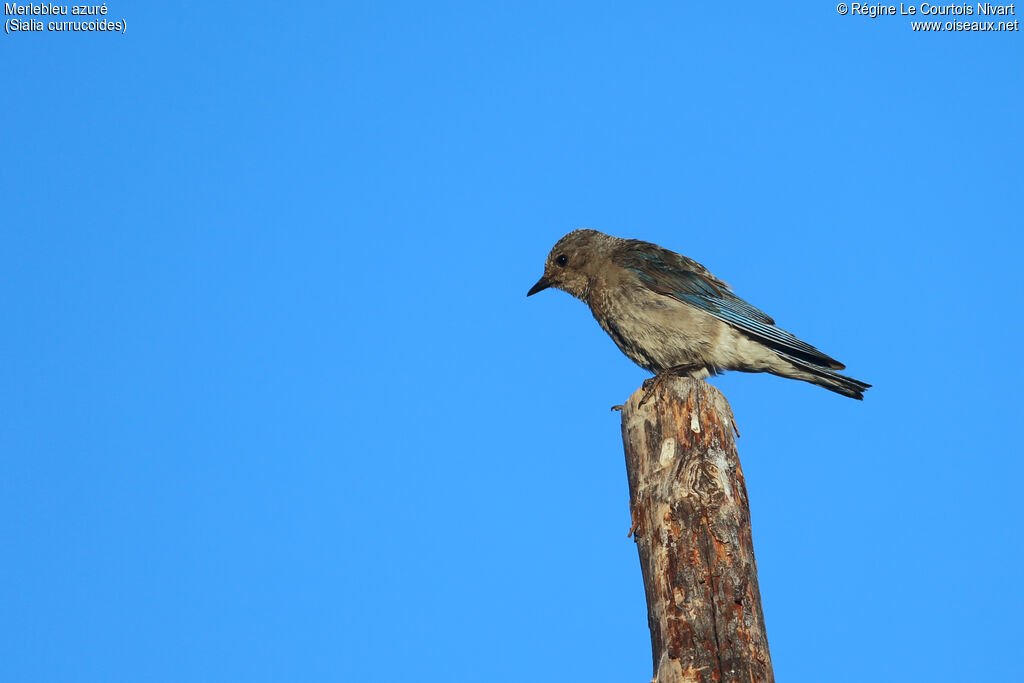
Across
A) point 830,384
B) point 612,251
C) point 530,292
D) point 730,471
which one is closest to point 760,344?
point 830,384

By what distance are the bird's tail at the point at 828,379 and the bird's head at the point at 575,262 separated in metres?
2.01

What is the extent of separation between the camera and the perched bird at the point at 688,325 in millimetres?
8305

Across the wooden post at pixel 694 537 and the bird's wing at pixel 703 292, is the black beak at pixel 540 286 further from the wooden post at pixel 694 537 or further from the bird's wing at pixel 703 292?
the wooden post at pixel 694 537

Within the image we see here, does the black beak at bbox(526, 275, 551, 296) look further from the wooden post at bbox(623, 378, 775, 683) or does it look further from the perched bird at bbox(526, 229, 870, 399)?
the wooden post at bbox(623, 378, 775, 683)

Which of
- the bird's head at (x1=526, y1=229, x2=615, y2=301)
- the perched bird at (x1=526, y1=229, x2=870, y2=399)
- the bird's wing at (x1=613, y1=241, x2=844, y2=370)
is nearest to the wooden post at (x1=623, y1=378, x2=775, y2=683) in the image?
the perched bird at (x1=526, y1=229, x2=870, y2=399)

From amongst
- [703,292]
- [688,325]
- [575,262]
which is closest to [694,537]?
[688,325]

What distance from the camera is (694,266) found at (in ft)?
29.8

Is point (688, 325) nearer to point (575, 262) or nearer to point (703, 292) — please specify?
point (703, 292)

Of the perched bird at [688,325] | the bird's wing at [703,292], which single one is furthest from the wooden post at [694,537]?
the bird's wing at [703,292]

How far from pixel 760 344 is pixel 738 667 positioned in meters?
4.29

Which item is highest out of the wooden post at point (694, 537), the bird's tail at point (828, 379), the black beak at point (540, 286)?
the black beak at point (540, 286)

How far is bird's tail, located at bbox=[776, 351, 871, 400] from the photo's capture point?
26.7 ft

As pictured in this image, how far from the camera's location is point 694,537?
4875mm

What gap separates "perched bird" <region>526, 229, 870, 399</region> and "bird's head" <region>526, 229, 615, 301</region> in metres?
0.19
